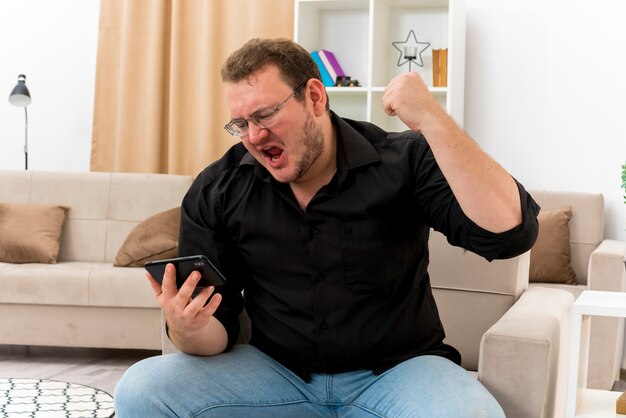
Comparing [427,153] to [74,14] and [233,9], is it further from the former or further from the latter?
[74,14]

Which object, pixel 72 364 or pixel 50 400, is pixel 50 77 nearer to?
pixel 72 364

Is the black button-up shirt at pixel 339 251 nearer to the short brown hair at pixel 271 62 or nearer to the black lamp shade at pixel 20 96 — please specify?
the short brown hair at pixel 271 62

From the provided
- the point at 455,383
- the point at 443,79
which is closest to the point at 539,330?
the point at 455,383

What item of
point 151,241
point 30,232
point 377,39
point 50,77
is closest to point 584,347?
point 151,241

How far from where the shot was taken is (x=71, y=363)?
13.2 feet

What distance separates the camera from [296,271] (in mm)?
1884

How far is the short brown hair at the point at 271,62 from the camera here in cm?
183

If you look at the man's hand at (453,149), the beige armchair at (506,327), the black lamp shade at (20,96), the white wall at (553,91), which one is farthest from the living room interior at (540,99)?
the man's hand at (453,149)

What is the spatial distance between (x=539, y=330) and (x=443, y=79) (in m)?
2.72

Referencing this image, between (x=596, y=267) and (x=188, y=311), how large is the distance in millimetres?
2287

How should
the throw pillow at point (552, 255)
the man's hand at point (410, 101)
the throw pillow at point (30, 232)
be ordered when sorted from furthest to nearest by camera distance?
the throw pillow at point (30, 232) < the throw pillow at point (552, 255) < the man's hand at point (410, 101)

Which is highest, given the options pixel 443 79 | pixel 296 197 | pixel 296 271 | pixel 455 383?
pixel 443 79

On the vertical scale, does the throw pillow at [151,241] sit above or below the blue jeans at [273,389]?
above

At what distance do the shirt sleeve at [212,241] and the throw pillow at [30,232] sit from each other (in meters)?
2.41
